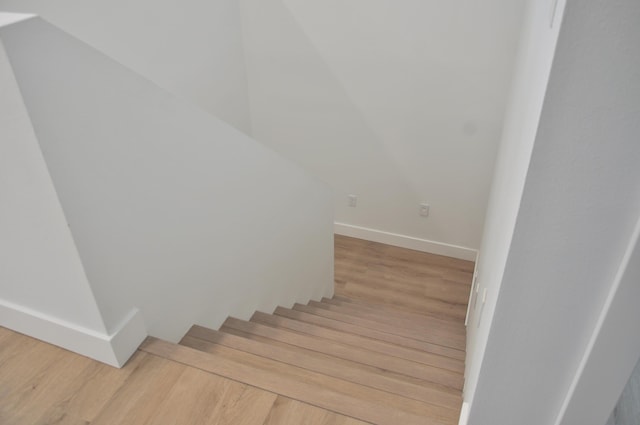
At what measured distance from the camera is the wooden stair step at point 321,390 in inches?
54.2

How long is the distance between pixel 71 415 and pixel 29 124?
2.87 ft

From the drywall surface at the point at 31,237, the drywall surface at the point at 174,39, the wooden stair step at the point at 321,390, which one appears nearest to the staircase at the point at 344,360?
the wooden stair step at the point at 321,390

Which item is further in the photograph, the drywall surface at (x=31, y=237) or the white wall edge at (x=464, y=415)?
the white wall edge at (x=464, y=415)

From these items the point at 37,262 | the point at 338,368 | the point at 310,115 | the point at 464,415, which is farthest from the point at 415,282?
the point at 37,262

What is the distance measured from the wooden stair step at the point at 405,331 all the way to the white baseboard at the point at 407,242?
1.59 metres

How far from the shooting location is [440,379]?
1.90 m

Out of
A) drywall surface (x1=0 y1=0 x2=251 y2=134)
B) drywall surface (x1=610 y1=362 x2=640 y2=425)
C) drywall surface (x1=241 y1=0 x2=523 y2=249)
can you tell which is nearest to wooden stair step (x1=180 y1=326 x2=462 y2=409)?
drywall surface (x1=610 y1=362 x2=640 y2=425)

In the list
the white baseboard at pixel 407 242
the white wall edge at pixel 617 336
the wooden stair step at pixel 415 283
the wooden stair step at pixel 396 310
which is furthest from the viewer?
the white baseboard at pixel 407 242

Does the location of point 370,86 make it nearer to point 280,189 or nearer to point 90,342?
point 280,189

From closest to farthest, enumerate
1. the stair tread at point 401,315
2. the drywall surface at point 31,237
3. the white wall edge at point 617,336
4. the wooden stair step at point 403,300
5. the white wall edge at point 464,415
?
the white wall edge at point 617,336 < the drywall surface at point 31,237 < the white wall edge at point 464,415 < the stair tread at point 401,315 < the wooden stair step at point 403,300

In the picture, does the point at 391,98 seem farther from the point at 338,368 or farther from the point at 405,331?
the point at 338,368

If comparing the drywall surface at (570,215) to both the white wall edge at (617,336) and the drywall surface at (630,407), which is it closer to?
the white wall edge at (617,336)

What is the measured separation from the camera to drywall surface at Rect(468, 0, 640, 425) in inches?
28.6

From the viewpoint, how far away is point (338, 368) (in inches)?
69.4
